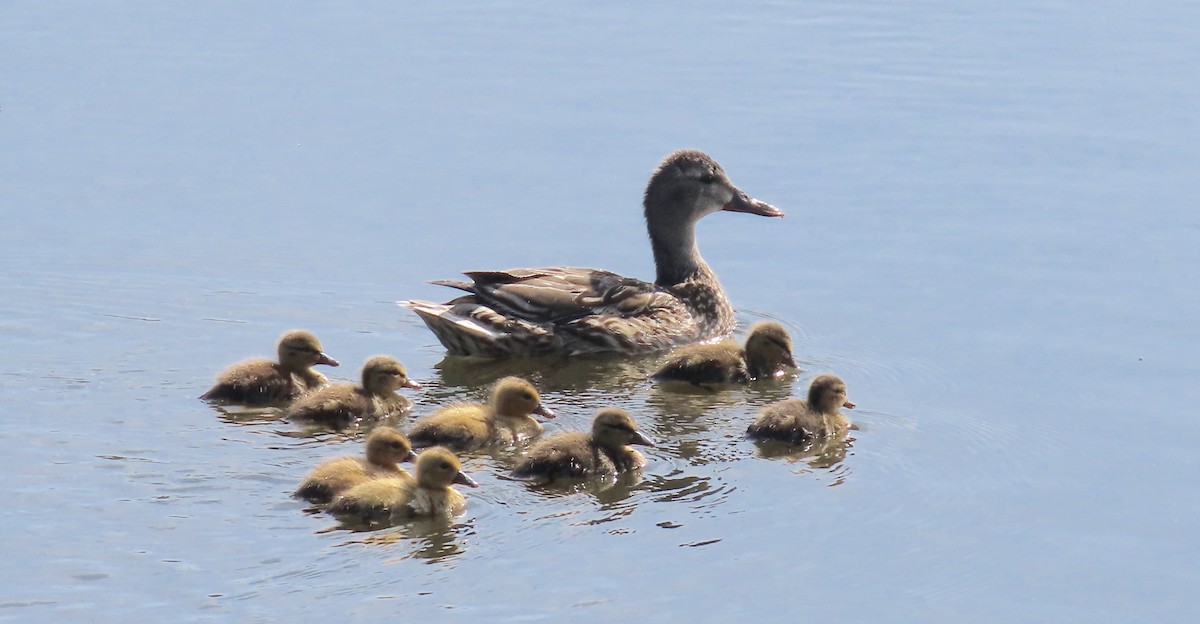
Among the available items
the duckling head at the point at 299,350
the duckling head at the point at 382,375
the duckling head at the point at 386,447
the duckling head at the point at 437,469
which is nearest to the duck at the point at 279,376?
the duckling head at the point at 299,350

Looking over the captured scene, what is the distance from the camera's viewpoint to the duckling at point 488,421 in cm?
873

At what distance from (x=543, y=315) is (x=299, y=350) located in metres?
1.53

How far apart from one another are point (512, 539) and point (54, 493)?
1796 millimetres

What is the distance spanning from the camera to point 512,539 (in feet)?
24.9

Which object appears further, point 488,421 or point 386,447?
point 488,421

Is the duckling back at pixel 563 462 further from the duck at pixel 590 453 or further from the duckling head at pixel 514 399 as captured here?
the duckling head at pixel 514 399

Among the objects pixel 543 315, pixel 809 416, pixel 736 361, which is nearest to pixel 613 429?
pixel 809 416

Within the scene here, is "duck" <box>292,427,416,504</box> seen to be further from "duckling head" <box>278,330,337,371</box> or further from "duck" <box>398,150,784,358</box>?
"duck" <box>398,150,784,358</box>

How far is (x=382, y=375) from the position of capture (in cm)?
921

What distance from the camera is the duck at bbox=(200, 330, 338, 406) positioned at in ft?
30.2

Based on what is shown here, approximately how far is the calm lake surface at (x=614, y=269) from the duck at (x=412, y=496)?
0.38 feet

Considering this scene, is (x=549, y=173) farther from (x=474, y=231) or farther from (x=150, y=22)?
(x=150, y=22)

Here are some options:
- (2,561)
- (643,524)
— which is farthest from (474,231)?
(2,561)

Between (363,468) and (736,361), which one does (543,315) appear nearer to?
(736,361)
